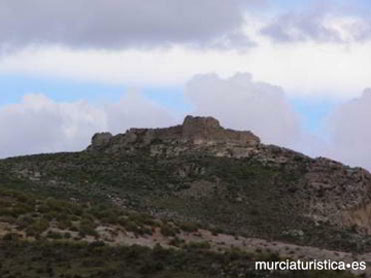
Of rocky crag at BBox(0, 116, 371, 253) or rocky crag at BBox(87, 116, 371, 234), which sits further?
rocky crag at BBox(87, 116, 371, 234)

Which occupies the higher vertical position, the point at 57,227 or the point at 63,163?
the point at 63,163

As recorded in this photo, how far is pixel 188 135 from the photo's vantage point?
8081 cm

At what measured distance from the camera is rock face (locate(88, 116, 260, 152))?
265ft

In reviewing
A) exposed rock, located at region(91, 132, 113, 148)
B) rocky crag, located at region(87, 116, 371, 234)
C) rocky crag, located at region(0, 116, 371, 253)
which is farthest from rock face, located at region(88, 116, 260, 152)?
exposed rock, located at region(91, 132, 113, 148)

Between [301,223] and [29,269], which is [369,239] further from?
[29,269]

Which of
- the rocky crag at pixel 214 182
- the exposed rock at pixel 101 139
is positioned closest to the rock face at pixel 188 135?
the rocky crag at pixel 214 182

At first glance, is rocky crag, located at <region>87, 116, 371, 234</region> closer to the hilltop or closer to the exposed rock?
the exposed rock

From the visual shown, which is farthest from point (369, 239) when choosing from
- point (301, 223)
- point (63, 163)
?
point (63, 163)

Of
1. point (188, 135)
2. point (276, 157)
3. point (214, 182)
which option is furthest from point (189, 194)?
point (188, 135)

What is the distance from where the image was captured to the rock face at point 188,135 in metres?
80.7

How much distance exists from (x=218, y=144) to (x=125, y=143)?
10098mm

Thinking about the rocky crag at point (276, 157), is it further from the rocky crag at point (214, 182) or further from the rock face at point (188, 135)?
the rocky crag at point (214, 182)

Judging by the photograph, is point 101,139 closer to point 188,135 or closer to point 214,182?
point 188,135

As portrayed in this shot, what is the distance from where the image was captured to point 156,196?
62.8 m
